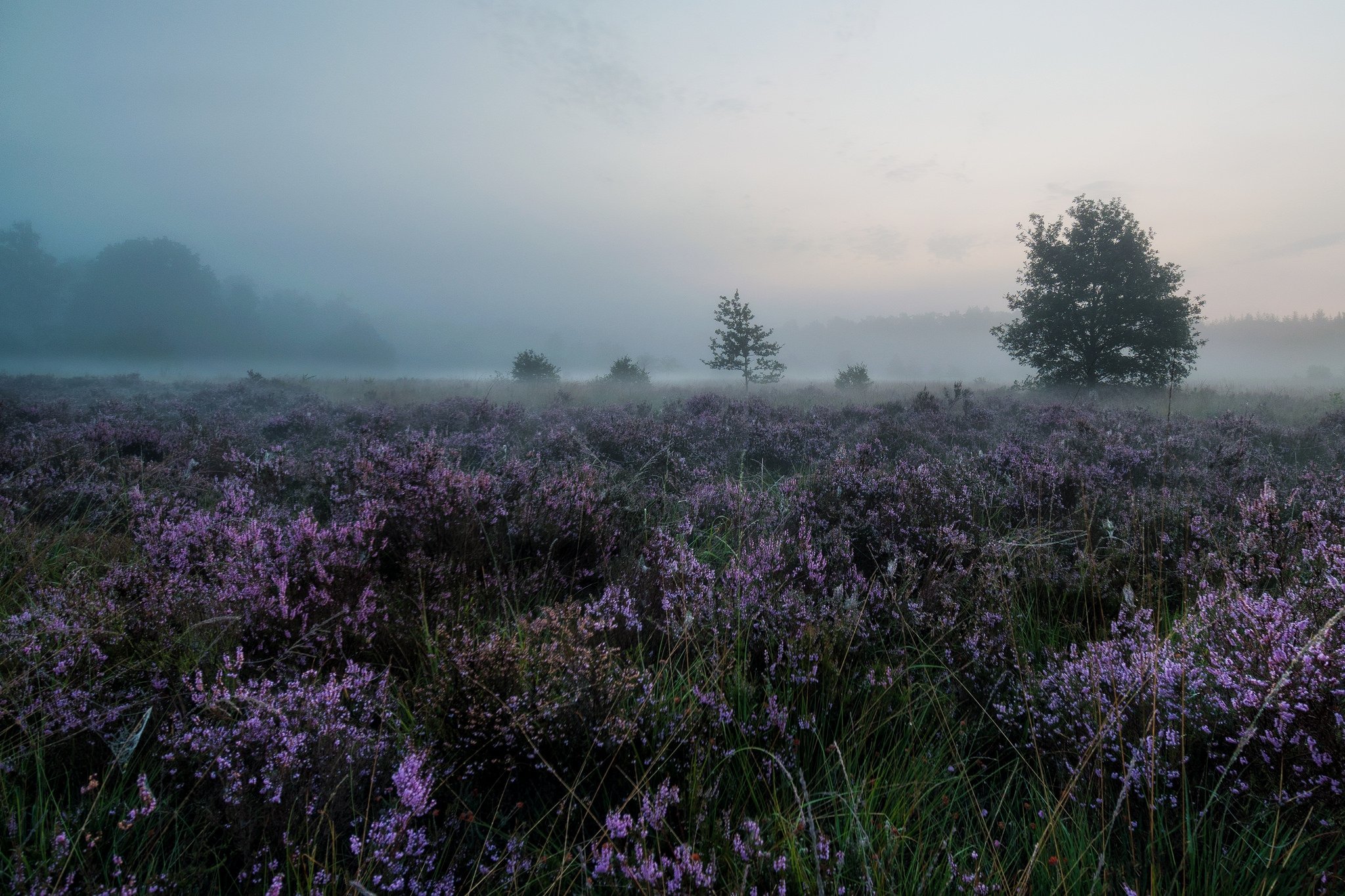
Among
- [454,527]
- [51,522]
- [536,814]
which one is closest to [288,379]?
[51,522]

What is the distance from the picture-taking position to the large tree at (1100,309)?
62.3 ft

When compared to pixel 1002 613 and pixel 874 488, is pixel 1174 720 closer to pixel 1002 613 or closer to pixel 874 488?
pixel 1002 613

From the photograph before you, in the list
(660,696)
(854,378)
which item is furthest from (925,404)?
(854,378)

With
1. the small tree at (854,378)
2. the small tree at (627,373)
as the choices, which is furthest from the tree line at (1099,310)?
the small tree at (627,373)

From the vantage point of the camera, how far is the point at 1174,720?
69.2 inches

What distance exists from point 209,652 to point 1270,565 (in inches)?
177

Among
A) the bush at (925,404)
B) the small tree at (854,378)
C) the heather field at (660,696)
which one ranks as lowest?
the heather field at (660,696)

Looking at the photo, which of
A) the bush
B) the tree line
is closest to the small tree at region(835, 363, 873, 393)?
the tree line

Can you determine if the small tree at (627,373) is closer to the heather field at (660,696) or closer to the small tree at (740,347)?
the small tree at (740,347)

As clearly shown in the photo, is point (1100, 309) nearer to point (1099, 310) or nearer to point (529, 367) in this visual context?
point (1099, 310)

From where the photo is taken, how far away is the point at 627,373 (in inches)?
1012

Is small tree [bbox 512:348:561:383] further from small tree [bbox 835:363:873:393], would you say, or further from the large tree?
the large tree

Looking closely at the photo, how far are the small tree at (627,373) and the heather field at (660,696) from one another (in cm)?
2085

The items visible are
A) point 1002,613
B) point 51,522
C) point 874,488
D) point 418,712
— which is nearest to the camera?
point 418,712
